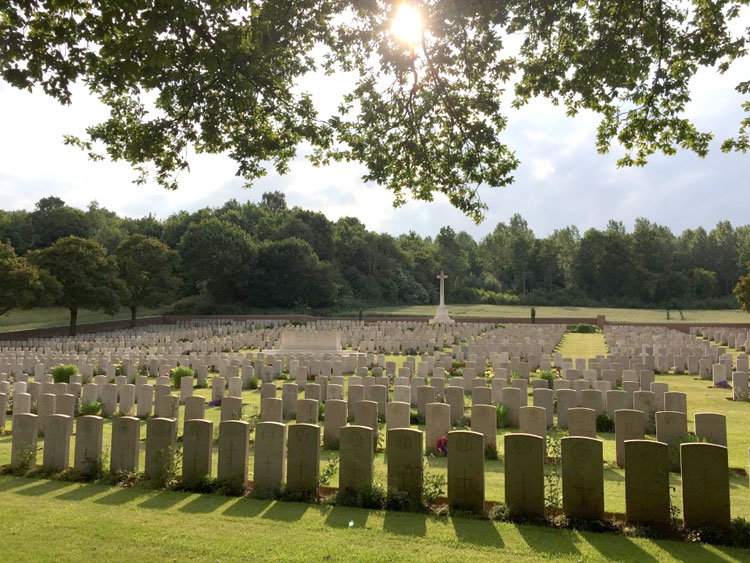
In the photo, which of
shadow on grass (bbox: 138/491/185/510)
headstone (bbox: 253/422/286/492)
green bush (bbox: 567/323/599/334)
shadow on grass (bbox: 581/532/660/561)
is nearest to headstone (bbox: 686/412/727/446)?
shadow on grass (bbox: 581/532/660/561)

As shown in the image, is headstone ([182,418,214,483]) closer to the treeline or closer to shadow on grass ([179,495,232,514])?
shadow on grass ([179,495,232,514])

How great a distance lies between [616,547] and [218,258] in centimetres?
5650

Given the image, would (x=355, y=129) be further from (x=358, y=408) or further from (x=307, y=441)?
(x=307, y=441)

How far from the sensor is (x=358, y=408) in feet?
26.8

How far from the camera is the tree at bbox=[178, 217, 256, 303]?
57750mm

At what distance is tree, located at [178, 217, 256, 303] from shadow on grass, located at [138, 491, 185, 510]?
5382cm

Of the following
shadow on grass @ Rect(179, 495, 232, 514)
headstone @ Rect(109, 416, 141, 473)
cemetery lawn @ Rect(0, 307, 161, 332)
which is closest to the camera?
shadow on grass @ Rect(179, 495, 232, 514)

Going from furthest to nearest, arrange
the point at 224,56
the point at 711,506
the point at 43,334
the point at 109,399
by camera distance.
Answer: the point at 43,334
the point at 109,399
the point at 224,56
the point at 711,506

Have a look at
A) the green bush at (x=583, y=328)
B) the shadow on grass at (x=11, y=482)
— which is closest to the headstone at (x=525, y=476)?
the shadow on grass at (x=11, y=482)

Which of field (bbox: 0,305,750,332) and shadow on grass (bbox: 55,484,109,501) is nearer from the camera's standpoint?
shadow on grass (bbox: 55,484,109,501)

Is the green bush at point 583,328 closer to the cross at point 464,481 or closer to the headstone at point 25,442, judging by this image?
the cross at point 464,481

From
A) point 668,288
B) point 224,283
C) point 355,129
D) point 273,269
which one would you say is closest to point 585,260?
point 668,288

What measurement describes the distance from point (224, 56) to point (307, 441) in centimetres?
493

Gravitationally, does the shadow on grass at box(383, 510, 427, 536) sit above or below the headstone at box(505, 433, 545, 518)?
below
